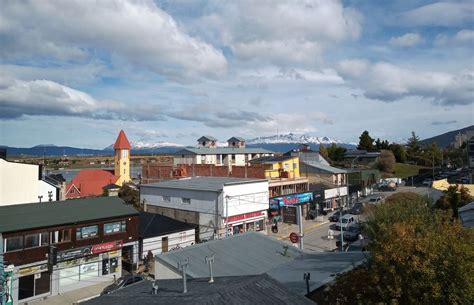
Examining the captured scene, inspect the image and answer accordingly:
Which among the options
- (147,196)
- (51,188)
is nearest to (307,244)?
(147,196)

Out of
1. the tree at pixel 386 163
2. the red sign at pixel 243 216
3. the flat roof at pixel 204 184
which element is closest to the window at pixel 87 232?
the flat roof at pixel 204 184

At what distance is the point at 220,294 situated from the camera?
938 cm

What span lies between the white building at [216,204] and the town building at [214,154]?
722 inches

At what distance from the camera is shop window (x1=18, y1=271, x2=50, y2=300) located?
24.1m

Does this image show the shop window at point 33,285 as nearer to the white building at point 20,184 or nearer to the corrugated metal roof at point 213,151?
the white building at point 20,184

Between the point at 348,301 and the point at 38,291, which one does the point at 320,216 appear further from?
the point at 348,301

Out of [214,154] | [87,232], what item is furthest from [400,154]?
[87,232]

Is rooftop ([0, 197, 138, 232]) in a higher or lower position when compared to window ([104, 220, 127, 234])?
higher

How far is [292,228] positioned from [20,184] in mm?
31400

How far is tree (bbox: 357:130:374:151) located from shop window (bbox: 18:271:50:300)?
104 metres

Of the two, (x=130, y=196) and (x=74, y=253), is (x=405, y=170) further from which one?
(x=74, y=253)

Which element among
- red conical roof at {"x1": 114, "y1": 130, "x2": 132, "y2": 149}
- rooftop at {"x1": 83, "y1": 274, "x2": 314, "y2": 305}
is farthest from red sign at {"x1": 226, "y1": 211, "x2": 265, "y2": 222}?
red conical roof at {"x1": 114, "y1": 130, "x2": 132, "y2": 149}

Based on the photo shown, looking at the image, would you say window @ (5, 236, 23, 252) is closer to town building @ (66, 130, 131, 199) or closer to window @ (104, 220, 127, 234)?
window @ (104, 220, 127, 234)

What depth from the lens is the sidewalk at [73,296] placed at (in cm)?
2427
